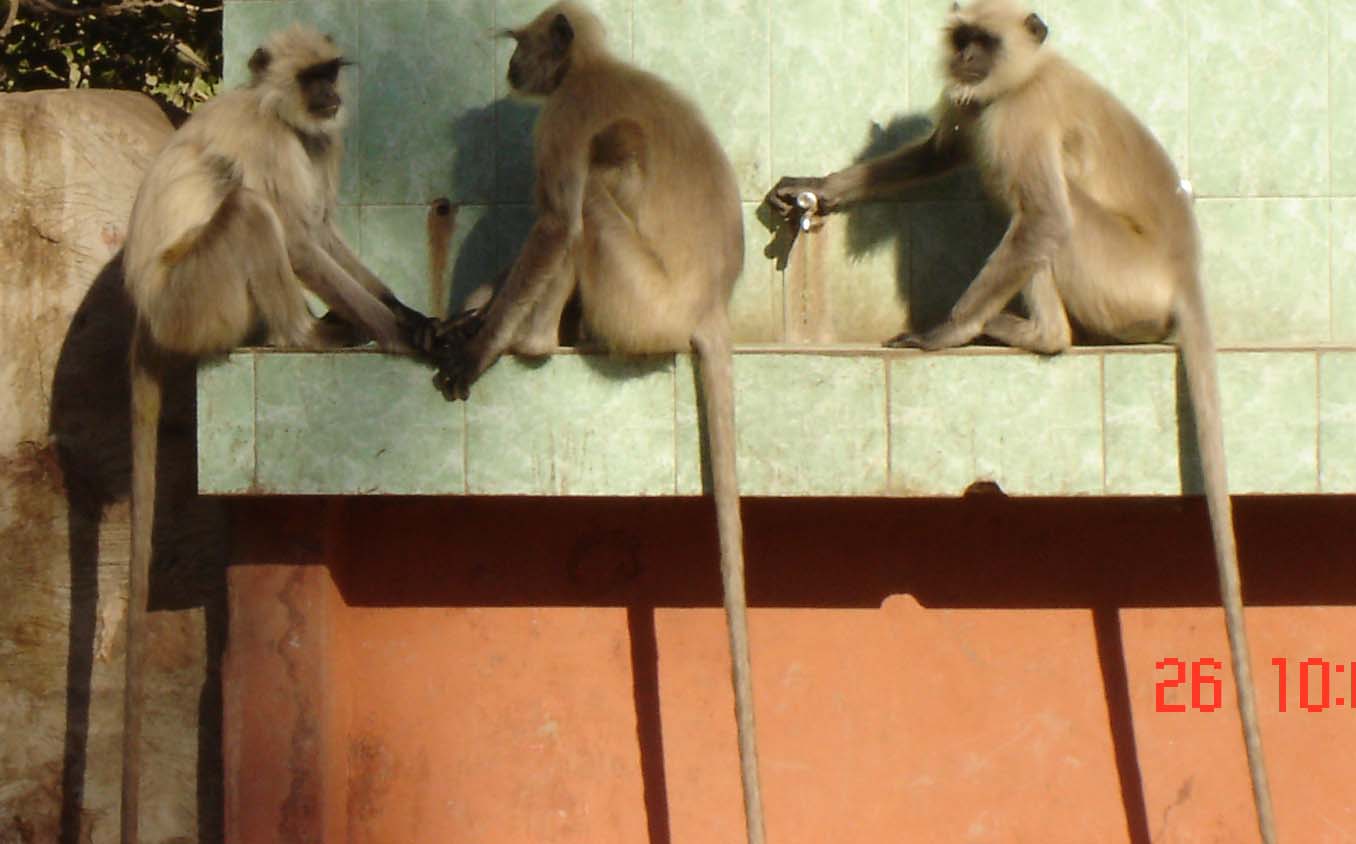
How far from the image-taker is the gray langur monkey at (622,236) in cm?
373

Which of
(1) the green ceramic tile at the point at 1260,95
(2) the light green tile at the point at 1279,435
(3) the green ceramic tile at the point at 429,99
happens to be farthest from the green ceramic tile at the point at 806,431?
(1) the green ceramic tile at the point at 1260,95

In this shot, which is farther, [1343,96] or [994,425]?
[1343,96]

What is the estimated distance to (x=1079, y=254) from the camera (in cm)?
398

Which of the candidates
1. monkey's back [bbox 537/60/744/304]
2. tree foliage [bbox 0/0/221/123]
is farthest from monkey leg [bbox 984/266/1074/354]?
tree foliage [bbox 0/0/221/123]

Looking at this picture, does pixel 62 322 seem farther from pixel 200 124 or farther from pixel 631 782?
pixel 631 782

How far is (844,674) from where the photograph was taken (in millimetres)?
Result: 4031

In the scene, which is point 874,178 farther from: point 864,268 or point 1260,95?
point 1260,95

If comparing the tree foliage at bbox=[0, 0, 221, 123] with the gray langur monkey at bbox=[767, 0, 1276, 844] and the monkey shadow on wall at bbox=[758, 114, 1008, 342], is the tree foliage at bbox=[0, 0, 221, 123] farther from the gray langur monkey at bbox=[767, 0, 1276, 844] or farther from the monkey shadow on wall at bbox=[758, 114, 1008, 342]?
the gray langur monkey at bbox=[767, 0, 1276, 844]

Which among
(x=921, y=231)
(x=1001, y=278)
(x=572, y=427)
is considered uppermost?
(x=921, y=231)

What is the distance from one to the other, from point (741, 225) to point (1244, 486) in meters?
1.19

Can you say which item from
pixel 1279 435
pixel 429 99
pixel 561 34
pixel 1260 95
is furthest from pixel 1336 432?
pixel 429 99

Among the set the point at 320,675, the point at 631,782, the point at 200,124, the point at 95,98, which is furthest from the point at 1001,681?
the point at 95,98

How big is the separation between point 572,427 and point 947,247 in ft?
3.96

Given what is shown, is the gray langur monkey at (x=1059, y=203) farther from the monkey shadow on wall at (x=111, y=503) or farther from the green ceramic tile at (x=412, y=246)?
the monkey shadow on wall at (x=111, y=503)
